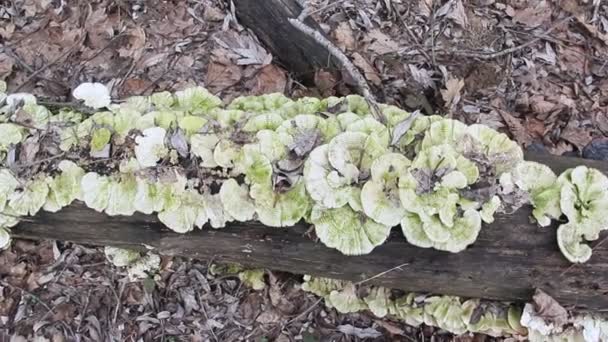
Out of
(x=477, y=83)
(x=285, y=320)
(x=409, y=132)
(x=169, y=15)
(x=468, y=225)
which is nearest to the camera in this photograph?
(x=468, y=225)

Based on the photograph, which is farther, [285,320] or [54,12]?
[54,12]

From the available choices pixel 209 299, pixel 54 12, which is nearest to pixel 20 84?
pixel 54 12

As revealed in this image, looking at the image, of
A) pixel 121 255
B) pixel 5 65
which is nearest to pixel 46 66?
pixel 5 65

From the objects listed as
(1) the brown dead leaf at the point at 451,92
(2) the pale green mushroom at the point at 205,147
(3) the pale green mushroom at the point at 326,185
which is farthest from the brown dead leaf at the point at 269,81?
(3) the pale green mushroom at the point at 326,185

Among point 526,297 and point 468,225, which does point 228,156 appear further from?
point 526,297

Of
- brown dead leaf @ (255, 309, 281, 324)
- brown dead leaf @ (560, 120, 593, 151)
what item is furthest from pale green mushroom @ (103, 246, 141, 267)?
brown dead leaf @ (560, 120, 593, 151)

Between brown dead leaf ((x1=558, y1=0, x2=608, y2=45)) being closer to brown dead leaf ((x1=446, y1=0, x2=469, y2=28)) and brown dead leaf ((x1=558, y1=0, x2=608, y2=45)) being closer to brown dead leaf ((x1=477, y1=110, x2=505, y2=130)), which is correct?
brown dead leaf ((x1=446, y1=0, x2=469, y2=28))

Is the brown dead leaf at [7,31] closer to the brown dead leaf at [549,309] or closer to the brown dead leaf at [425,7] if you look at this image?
the brown dead leaf at [425,7]

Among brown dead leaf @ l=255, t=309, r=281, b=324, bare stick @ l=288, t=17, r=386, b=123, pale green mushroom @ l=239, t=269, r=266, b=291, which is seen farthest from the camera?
brown dead leaf @ l=255, t=309, r=281, b=324
